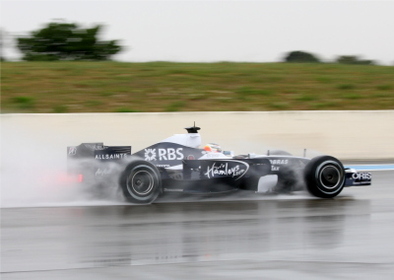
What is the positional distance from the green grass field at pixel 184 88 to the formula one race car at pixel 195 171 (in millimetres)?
9588

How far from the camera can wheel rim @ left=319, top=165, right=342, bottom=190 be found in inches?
391

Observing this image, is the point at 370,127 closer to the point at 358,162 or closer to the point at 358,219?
the point at 358,162

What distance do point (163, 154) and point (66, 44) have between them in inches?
1006

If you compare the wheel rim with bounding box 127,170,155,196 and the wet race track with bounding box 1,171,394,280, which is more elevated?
the wheel rim with bounding box 127,170,155,196

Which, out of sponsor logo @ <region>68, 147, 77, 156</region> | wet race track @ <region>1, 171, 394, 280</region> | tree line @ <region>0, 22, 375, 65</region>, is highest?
tree line @ <region>0, 22, 375, 65</region>

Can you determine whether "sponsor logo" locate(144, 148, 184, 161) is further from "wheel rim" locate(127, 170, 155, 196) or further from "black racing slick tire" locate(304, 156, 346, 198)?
"black racing slick tire" locate(304, 156, 346, 198)

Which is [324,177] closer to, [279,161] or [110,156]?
[279,161]

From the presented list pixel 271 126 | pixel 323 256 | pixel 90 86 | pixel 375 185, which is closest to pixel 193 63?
pixel 90 86

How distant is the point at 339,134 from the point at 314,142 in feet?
2.29

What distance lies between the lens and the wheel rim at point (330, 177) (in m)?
9.93

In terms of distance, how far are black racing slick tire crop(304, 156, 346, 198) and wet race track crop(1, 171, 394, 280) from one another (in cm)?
18

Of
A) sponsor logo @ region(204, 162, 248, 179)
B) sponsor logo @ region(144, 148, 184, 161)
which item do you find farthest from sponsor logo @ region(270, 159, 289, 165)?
sponsor logo @ region(144, 148, 184, 161)

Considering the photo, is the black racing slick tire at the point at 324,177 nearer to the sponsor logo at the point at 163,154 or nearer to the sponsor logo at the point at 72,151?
the sponsor logo at the point at 163,154

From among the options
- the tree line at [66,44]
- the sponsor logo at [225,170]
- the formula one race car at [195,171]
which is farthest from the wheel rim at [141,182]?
the tree line at [66,44]
